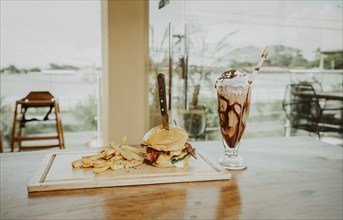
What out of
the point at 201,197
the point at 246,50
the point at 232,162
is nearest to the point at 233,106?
the point at 232,162

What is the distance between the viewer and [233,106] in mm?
1059

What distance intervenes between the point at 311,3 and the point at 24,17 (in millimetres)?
3262

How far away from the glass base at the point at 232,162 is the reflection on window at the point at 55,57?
304cm

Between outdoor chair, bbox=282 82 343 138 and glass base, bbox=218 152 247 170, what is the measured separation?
2.78 meters

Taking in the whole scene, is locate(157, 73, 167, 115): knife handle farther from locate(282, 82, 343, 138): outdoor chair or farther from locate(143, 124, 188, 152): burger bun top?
locate(282, 82, 343, 138): outdoor chair

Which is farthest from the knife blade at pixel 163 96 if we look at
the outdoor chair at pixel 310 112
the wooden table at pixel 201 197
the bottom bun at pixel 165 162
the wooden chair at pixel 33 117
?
the outdoor chair at pixel 310 112

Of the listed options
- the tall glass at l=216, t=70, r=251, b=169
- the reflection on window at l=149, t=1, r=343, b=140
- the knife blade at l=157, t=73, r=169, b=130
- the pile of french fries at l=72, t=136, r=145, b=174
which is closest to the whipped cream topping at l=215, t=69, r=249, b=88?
the tall glass at l=216, t=70, r=251, b=169

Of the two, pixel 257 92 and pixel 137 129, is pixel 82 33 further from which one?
pixel 257 92

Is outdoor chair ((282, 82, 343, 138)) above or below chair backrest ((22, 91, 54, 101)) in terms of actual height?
below

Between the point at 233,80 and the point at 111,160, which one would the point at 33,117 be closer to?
the point at 111,160

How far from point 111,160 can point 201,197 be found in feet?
1.10

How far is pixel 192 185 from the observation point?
0.93 m

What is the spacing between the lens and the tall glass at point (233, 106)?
3.47 ft

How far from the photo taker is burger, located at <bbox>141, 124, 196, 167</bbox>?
1014mm
